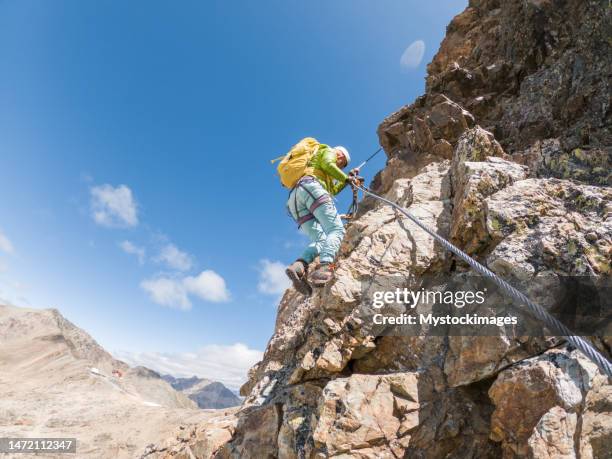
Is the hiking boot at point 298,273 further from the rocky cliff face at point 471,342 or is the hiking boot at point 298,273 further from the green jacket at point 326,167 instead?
the green jacket at point 326,167

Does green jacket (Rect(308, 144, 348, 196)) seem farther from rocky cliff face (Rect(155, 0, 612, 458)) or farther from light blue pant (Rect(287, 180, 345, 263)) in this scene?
rocky cliff face (Rect(155, 0, 612, 458))

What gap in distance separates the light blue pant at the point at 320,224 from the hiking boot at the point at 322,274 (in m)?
0.11

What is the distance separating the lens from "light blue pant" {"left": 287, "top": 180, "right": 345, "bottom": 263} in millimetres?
6668

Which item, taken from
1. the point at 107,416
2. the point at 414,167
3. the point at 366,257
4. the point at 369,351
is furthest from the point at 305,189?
the point at 107,416

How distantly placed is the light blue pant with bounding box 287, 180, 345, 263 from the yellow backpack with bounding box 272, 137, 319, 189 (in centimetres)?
31

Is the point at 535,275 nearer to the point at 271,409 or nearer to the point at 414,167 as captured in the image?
the point at 271,409

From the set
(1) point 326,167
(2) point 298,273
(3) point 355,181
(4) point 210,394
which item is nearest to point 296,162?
(1) point 326,167

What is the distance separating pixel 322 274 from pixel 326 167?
2366 mm

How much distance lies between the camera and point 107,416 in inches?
517

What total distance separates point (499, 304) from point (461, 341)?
0.73 metres

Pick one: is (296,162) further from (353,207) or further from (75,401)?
(75,401)

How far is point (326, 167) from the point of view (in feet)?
23.6

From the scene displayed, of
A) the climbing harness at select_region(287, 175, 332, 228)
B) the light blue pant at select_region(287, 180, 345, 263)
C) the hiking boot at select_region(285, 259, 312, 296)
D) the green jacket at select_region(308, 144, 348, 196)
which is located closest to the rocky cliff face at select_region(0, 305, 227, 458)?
the hiking boot at select_region(285, 259, 312, 296)

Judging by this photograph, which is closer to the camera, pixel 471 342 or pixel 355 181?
pixel 471 342
